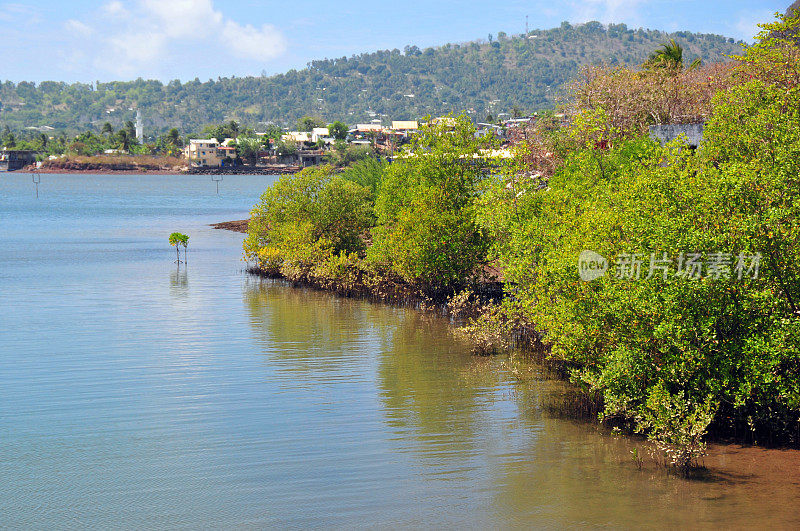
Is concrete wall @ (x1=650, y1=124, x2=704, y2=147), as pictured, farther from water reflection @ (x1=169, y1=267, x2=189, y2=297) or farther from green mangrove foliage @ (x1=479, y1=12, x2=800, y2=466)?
water reflection @ (x1=169, y1=267, x2=189, y2=297)

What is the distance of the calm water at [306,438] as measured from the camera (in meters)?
14.1

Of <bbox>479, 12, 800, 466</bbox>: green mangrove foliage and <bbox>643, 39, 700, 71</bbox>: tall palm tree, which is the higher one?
<bbox>643, 39, 700, 71</bbox>: tall palm tree

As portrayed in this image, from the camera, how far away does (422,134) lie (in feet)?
112

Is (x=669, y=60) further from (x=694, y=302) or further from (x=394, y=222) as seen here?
(x=694, y=302)

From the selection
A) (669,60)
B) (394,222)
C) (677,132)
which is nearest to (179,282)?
(394,222)

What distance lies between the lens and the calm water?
46.2 feet

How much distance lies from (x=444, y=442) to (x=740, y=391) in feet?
20.4

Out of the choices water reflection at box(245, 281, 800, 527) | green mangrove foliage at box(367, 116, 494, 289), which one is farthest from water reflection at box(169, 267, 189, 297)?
water reflection at box(245, 281, 800, 527)

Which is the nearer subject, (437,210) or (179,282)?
(437,210)

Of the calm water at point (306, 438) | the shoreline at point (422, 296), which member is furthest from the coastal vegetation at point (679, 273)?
the calm water at point (306, 438)

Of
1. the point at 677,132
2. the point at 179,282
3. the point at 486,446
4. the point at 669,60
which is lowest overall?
the point at 486,446

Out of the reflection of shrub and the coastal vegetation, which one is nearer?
the coastal vegetation

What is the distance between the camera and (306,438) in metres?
17.7

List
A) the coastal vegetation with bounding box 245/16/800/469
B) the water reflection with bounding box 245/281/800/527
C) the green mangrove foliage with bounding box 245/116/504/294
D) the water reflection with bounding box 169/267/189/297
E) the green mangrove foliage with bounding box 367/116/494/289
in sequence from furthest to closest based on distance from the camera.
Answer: the water reflection with bounding box 169/267/189/297 < the green mangrove foliage with bounding box 245/116/504/294 < the green mangrove foliage with bounding box 367/116/494/289 < the coastal vegetation with bounding box 245/16/800/469 < the water reflection with bounding box 245/281/800/527
